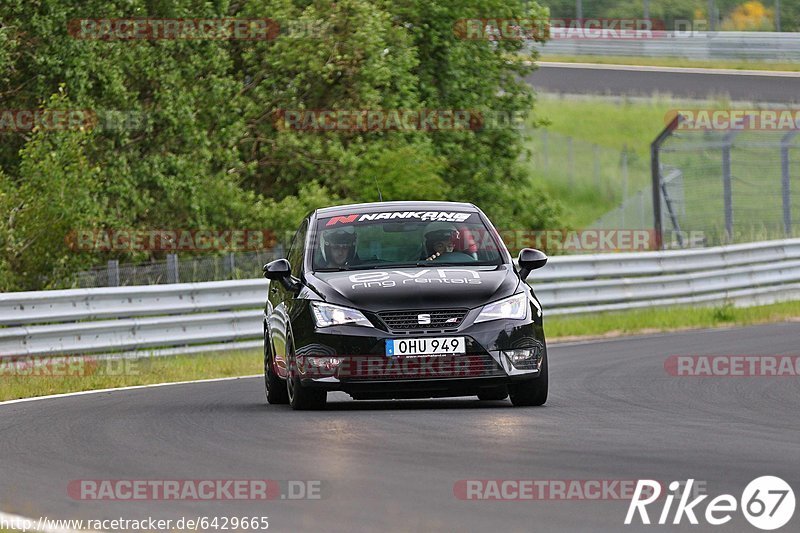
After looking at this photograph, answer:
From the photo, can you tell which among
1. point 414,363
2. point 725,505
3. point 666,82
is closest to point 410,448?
point 414,363

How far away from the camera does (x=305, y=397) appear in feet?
38.0

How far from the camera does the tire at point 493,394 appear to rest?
12039 mm

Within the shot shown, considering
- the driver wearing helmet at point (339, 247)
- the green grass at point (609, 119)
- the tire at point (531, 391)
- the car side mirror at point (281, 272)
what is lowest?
the green grass at point (609, 119)

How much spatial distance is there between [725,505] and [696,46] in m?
46.5

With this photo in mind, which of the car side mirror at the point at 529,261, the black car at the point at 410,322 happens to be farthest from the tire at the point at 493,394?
the car side mirror at the point at 529,261

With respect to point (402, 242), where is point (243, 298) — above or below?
below

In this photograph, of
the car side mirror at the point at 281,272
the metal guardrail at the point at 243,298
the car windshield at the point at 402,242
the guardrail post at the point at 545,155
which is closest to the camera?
the car windshield at the point at 402,242

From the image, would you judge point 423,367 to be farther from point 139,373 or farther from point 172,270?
point 172,270

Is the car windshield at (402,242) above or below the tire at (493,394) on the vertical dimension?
above

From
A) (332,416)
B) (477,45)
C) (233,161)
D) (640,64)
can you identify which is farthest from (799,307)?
(640,64)

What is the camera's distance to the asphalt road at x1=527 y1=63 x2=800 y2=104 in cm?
4619

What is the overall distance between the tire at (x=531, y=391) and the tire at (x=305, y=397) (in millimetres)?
1369

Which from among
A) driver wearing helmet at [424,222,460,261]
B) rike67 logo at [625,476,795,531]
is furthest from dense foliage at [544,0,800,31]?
rike67 logo at [625,476,795,531]

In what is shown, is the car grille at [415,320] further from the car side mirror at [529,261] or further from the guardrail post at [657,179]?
the guardrail post at [657,179]
